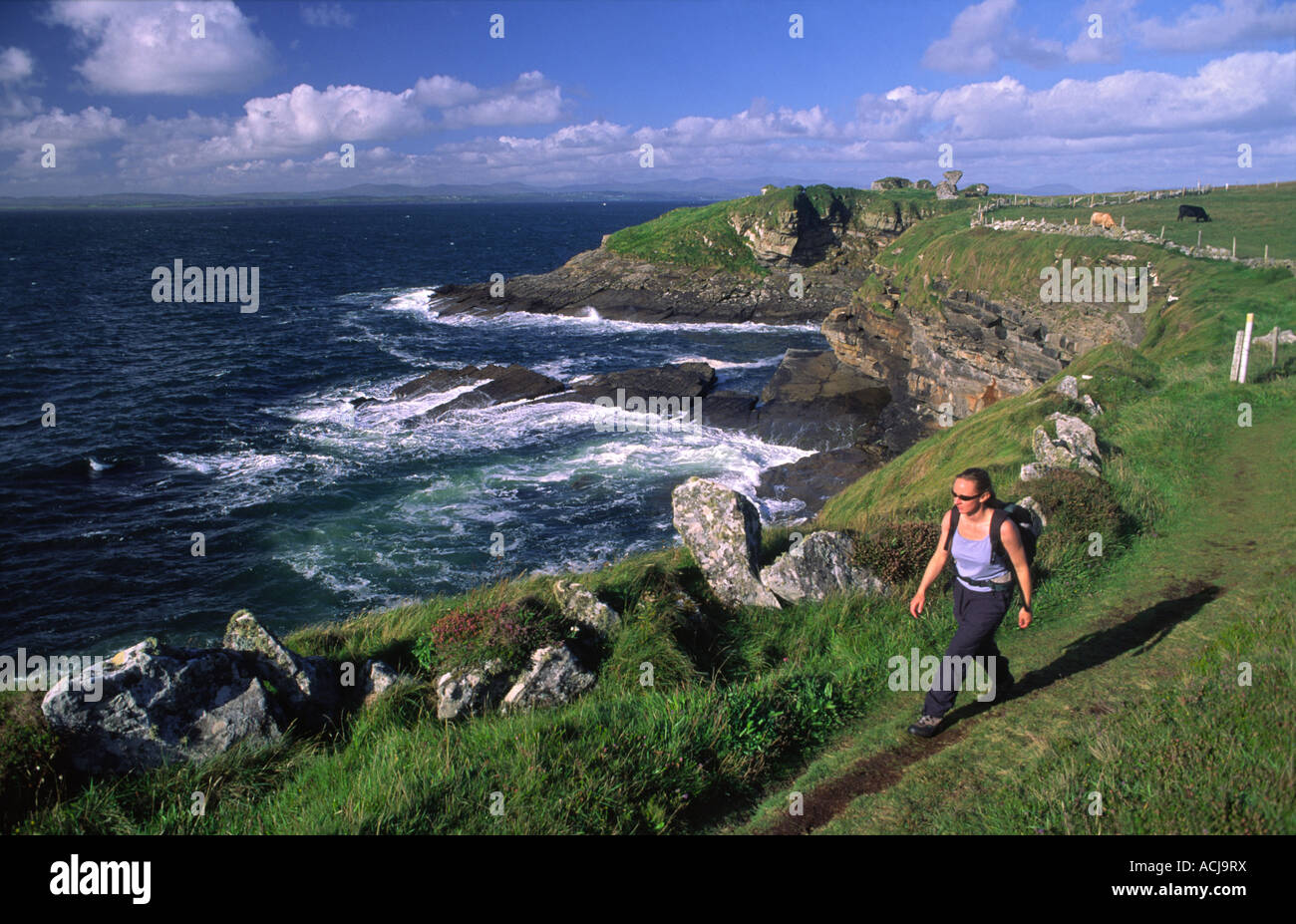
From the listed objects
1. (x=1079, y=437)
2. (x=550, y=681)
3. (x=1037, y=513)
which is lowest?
(x=550, y=681)

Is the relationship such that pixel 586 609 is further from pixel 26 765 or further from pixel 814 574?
pixel 26 765

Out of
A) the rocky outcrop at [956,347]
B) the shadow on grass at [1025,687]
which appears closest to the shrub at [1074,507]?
the shadow on grass at [1025,687]

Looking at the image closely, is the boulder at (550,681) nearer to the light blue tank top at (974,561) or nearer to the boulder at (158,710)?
the boulder at (158,710)

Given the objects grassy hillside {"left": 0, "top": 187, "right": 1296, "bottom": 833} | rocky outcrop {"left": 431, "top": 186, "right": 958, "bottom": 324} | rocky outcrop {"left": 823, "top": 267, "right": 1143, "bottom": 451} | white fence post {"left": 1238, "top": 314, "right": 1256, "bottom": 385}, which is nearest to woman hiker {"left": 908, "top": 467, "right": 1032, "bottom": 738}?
grassy hillside {"left": 0, "top": 187, "right": 1296, "bottom": 833}

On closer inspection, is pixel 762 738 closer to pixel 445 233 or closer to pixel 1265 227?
pixel 1265 227

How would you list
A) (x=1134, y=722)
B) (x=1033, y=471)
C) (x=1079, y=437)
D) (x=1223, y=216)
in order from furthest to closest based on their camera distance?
(x=1223, y=216), (x=1079, y=437), (x=1033, y=471), (x=1134, y=722)

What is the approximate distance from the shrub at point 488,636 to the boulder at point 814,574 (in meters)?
3.03

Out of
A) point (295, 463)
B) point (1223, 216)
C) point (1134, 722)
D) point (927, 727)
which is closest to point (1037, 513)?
point (1134, 722)

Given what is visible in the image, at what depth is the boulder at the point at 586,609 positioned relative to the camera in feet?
30.4

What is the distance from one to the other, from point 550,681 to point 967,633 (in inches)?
172

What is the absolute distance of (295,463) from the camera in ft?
109
